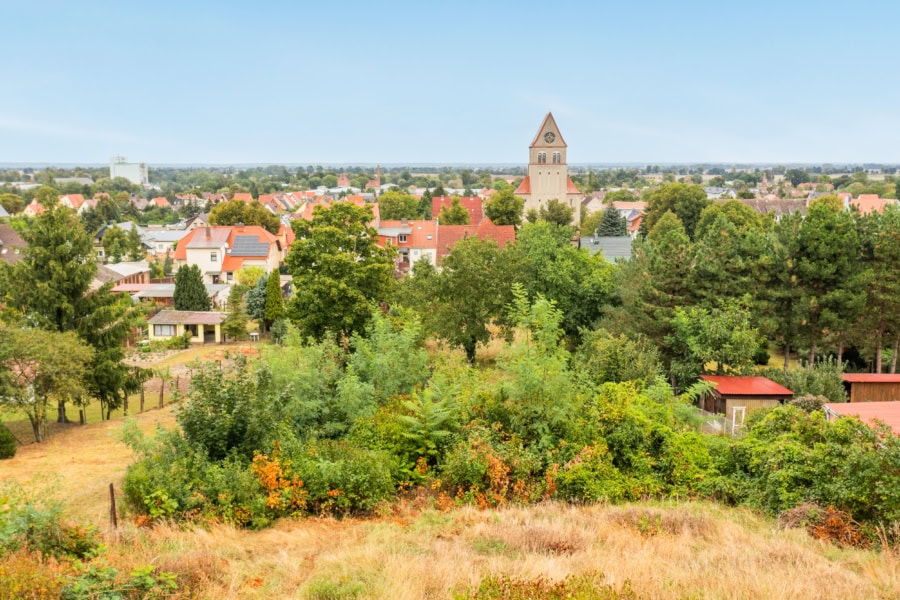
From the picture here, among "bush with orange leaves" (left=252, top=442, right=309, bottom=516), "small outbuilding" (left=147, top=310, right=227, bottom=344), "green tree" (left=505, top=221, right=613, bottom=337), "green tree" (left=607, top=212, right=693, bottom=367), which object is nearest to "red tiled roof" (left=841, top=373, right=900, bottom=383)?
"green tree" (left=607, top=212, right=693, bottom=367)

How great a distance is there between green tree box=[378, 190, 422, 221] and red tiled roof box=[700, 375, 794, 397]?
2879 inches

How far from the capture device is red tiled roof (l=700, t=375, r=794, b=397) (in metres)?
18.4

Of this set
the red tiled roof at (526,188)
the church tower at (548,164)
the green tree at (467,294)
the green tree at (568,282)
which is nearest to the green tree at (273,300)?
the green tree at (467,294)

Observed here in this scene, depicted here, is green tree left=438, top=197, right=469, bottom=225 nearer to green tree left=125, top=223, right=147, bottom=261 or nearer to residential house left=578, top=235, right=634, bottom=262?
residential house left=578, top=235, right=634, bottom=262

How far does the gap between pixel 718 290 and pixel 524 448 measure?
14.8m

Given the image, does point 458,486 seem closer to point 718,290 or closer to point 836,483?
point 836,483

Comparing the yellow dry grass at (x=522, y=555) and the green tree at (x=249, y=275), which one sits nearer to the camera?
the yellow dry grass at (x=522, y=555)

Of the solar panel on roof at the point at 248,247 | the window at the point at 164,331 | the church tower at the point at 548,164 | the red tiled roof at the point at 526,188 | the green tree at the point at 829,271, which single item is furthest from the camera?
the red tiled roof at the point at 526,188

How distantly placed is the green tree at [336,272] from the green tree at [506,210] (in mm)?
41801

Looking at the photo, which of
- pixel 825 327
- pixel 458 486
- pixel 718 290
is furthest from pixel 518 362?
pixel 825 327

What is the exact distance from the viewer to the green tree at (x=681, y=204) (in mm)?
68500

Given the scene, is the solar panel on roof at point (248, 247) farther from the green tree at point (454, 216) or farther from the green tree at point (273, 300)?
the green tree at point (454, 216)

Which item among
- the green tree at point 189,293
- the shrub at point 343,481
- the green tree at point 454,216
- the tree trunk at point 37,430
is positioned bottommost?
the tree trunk at point 37,430

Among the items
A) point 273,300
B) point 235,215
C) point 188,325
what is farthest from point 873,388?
point 235,215
